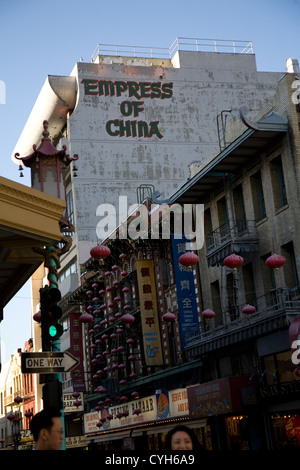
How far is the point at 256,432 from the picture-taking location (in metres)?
29.5

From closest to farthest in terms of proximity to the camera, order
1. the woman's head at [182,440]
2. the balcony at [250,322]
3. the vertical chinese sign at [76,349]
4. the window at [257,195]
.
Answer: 1. the woman's head at [182,440]
2. the balcony at [250,322]
3. the window at [257,195]
4. the vertical chinese sign at [76,349]

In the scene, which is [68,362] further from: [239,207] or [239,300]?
[239,207]

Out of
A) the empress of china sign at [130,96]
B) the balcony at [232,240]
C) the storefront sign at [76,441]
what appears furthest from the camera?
the empress of china sign at [130,96]

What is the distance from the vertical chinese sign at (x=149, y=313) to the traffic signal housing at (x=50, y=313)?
26.6 meters

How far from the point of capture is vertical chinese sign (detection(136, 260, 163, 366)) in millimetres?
39156

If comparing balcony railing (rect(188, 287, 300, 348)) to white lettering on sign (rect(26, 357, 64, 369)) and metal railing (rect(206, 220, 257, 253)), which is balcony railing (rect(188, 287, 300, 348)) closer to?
metal railing (rect(206, 220, 257, 253))

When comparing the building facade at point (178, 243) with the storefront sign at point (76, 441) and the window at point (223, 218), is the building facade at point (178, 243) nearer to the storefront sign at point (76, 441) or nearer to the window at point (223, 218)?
the window at point (223, 218)

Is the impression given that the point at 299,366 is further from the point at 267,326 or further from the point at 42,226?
the point at 42,226

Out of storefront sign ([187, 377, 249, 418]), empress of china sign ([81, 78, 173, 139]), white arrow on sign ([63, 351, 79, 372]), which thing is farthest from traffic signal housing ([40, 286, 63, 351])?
empress of china sign ([81, 78, 173, 139])

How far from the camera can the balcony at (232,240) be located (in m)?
30.1

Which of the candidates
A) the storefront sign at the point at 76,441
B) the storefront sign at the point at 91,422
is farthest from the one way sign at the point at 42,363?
the storefront sign at the point at 76,441

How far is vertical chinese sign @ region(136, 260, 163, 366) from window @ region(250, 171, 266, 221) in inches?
446

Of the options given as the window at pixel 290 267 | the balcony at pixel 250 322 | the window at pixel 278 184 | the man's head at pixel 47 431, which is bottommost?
the man's head at pixel 47 431
